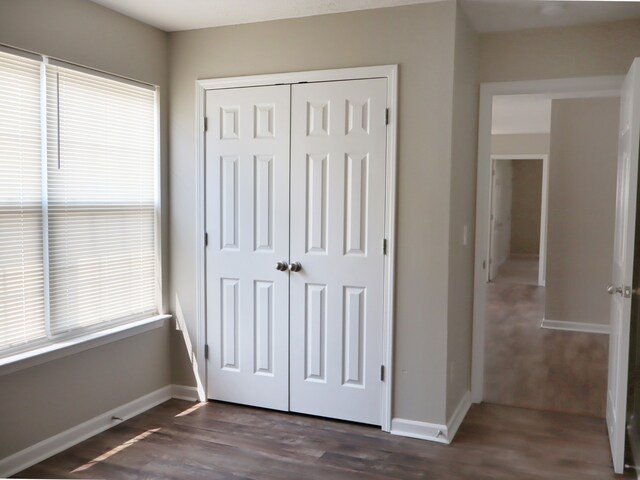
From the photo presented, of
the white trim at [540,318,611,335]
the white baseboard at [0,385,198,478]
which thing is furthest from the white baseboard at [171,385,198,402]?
the white trim at [540,318,611,335]

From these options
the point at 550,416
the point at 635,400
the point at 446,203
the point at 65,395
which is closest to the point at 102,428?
the point at 65,395

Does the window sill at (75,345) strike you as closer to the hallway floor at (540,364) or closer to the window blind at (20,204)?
the window blind at (20,204)

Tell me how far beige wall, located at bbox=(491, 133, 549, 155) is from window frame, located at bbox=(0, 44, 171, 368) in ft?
23.6

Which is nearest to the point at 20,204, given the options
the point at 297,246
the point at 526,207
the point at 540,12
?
the point at 297,246

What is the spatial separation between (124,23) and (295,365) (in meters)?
2.29

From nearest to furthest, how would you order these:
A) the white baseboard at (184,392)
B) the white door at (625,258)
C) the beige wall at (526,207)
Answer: the white door at (625,258), the white baseboard at (184,392), the beige wall at (526,207)

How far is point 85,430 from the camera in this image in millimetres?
3260

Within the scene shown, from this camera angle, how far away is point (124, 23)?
11.3 ft

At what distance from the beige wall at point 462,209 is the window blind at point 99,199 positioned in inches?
74.5

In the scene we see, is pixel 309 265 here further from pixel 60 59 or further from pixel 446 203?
pixel 60 59

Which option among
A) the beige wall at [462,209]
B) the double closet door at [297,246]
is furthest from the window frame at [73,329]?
the beige wall at [462,209]

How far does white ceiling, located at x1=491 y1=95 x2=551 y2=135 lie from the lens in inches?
Result: 249

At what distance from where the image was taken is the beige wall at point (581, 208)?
5809mm

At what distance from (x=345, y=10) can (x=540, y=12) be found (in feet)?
3.58
